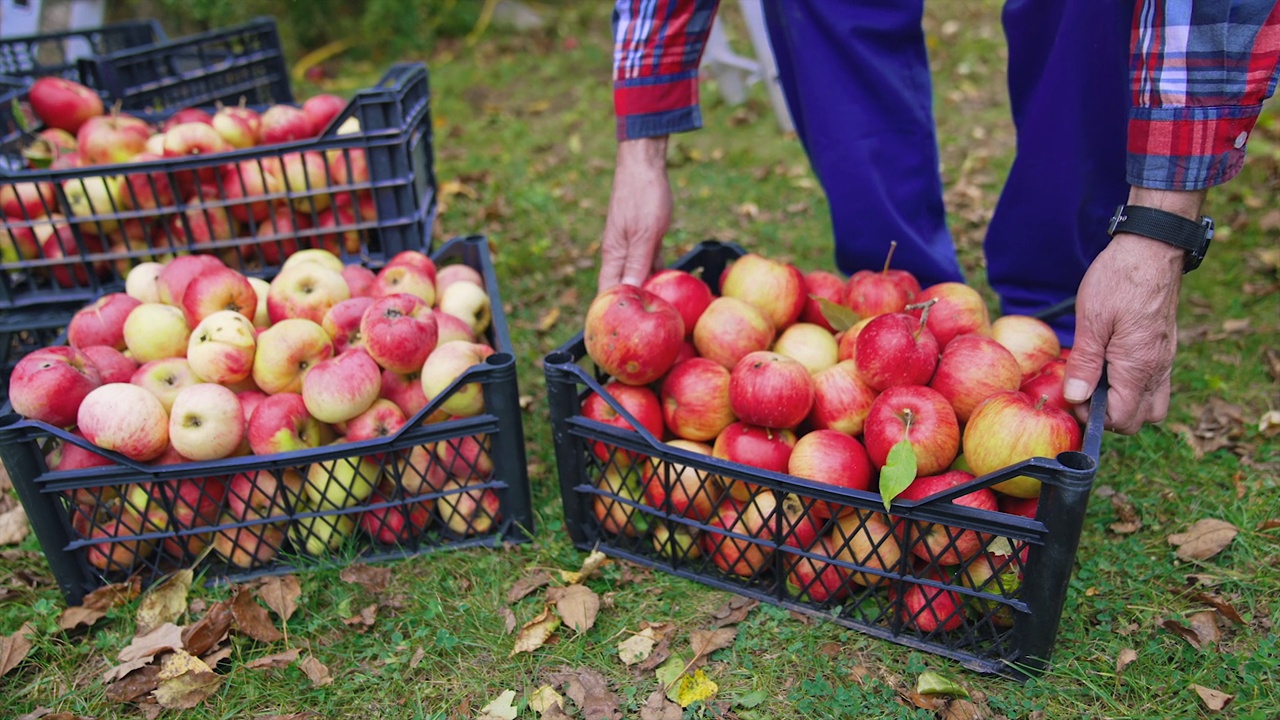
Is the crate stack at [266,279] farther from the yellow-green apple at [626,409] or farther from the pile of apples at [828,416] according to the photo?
the pile of apples at [828,416]

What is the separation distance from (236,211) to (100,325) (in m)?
0.60

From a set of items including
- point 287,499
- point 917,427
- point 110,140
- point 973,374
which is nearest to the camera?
point 917,427

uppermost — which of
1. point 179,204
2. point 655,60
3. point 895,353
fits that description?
point 655,60

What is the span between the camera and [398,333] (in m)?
2.08

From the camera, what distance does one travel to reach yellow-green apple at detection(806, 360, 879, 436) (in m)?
1.96

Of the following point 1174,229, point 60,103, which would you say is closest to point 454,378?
point 1174,229

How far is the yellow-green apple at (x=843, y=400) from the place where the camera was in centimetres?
196

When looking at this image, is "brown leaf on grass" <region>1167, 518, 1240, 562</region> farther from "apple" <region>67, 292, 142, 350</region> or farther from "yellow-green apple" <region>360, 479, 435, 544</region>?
Result: "apple" <region>67, 292, 142, 350</region>

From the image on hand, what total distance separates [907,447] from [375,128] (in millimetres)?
1804

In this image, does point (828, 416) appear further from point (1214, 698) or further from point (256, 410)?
point (256, 410)

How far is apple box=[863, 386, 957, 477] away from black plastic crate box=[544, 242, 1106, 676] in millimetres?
140

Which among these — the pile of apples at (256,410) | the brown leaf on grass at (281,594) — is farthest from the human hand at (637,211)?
the brown leaf on grass at (281,594)

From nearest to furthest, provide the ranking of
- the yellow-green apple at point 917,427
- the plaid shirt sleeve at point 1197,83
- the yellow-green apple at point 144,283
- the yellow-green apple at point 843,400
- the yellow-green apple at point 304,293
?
the plaid shirt sleeve at point 1197,83 → the yellow-green apple at point 917,427 → the yellow-green apple at point 843,400 → the yellow-green apple at point 304,293 → the yellow-green apple at point 144,283

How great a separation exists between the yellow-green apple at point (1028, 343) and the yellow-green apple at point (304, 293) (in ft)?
5.80
